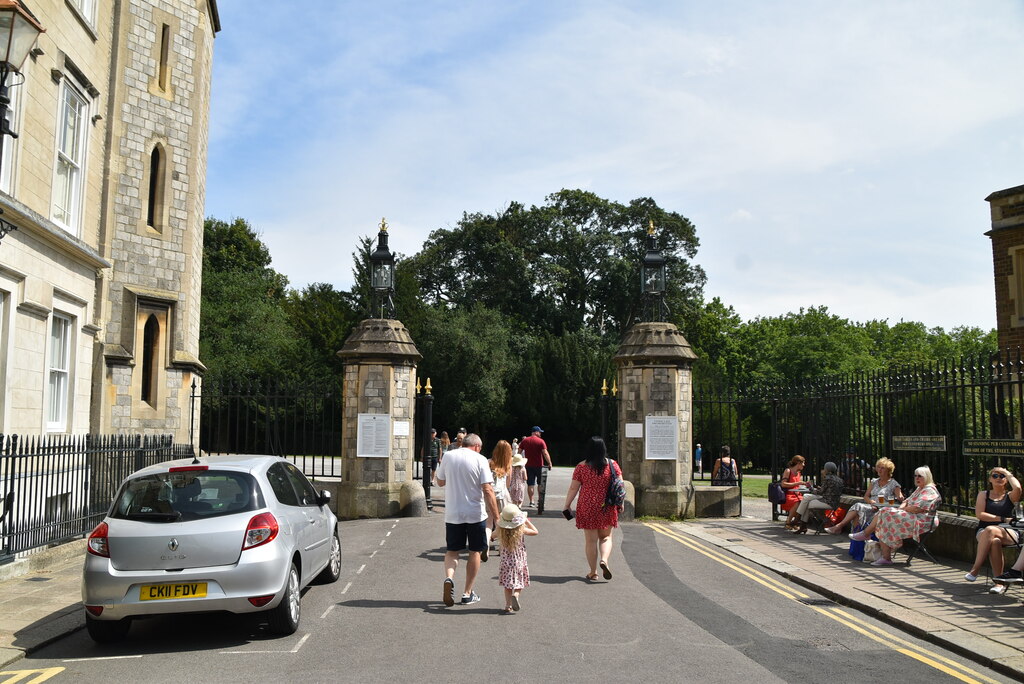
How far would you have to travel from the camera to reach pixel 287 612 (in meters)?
6.98

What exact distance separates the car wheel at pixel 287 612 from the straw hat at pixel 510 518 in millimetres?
2058

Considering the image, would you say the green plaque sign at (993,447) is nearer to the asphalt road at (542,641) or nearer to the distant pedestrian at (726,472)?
the asphalt road at (542,641)

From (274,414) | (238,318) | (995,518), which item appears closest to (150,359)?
(274,414)

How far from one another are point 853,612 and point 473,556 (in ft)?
12.6

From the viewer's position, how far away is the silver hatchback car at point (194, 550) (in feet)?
21.7

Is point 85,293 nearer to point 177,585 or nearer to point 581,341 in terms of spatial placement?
point 177,585

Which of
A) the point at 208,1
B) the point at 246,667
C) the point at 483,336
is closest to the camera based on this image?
the point at 246,667

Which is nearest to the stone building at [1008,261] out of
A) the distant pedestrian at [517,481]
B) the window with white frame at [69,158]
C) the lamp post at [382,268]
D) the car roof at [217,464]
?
the distant pedestrian at [517,481]

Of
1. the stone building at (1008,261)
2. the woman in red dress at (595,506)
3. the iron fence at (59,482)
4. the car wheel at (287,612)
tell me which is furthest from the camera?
the stone building at (1008,261)

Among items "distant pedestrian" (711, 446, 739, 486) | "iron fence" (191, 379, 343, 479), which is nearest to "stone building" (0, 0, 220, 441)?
"iron fence" (191, 379, 343, 479)

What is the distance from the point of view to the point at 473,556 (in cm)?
824

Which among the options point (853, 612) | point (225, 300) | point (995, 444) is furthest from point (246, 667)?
point (225, 300)

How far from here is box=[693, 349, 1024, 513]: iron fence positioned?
10.9 metres

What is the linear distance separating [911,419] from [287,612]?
10425mm
